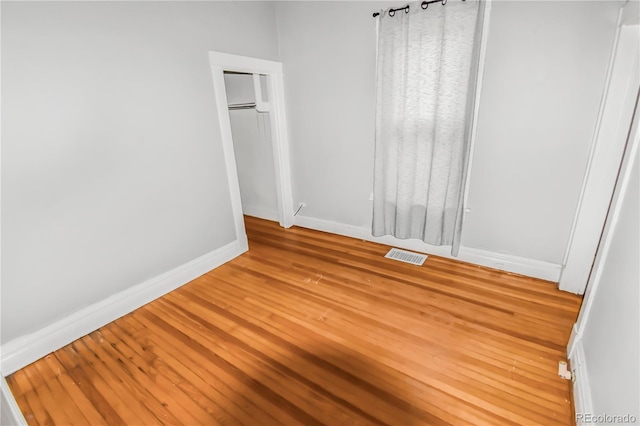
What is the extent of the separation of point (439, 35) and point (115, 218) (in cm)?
266

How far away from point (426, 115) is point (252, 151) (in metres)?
2.28

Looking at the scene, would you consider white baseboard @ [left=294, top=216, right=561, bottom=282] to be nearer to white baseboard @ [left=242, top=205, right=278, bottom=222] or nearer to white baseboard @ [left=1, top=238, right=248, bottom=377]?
white baseboard @ [left=242, top=205, right=278, bottom=222]

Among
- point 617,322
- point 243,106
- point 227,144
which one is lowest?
point 617,322

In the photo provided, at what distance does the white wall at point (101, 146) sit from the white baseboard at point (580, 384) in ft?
8.61

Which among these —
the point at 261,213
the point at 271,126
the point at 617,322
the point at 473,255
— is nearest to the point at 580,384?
the point at 617,322

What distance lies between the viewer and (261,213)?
4113mm

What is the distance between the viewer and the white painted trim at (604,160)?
176 centimetres

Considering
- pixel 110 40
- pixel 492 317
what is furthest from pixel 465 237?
pixel 110 40

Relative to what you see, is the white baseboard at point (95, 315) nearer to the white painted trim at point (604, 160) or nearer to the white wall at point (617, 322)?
the white wall at point (617, 322)

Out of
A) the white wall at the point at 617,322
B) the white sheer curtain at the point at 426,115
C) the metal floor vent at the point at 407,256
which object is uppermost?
the white sheer curtain at the point at 426,115

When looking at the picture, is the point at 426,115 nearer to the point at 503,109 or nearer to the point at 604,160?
the point at 503,109

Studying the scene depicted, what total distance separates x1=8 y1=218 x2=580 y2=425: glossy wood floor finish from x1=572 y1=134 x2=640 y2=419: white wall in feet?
0.94

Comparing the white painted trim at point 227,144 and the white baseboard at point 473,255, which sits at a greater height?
the white painted trim at point 227,144

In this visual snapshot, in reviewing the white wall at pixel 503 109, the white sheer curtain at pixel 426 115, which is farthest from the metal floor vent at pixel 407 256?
the white wall at pixel 503 109
